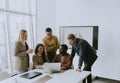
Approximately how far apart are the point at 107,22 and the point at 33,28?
2272 millimetres

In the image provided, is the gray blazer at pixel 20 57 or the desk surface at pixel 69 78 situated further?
the gray blazer at pixel 20 57

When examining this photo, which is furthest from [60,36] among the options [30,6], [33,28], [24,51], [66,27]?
[24,51]

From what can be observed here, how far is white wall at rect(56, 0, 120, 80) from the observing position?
3945 mm

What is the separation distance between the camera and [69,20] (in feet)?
15.4

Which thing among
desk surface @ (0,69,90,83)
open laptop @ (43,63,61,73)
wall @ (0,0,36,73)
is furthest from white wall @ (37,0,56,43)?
desk surface @ (0,69,90,83)

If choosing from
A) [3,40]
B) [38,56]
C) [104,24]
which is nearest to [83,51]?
[38,56]

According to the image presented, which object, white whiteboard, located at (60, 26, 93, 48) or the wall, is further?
white whiteboard, located at (60, 26, 93, 48)

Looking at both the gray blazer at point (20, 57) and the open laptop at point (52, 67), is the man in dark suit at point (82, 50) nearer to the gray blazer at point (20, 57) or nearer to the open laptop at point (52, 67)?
the open laptop at point (52, 67)

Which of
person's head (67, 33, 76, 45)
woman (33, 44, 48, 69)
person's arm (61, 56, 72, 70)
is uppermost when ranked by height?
person's head (67, 33, 76, 45)

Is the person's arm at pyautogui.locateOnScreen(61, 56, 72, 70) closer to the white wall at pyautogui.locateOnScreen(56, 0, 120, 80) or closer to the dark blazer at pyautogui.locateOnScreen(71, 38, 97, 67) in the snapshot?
the dark blazer at pyautogui.locateOnScreen(71, 38, 97, 67)

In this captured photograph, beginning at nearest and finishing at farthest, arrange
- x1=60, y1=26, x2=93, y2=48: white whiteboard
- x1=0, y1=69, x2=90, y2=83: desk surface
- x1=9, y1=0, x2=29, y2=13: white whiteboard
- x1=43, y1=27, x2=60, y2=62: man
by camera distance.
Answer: x1=0, y1=69, x2=90, y2=83: desk surface
x1=43, y1=27, x2=60, y2=62: man
x1=9, y1=0, x2=29, y2=13: white whiteboard
x1=60, y1=26, x2=93, y2=48: white whiteboard

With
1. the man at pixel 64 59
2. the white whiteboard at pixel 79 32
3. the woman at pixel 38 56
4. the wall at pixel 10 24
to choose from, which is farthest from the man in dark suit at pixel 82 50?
the wall at pixel 10 24

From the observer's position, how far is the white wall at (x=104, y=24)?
12.9 ft

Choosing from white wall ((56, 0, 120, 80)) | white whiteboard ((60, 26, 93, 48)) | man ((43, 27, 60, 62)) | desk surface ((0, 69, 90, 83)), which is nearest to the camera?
desk surface ((0, 69, 90, 83))
